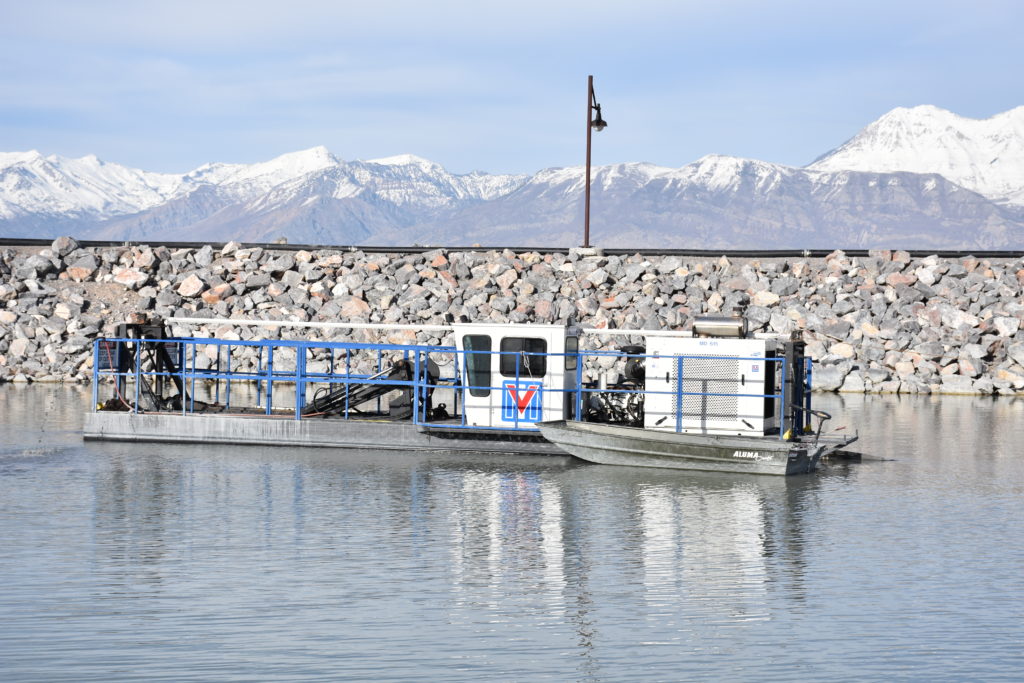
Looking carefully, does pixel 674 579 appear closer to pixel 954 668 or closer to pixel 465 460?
pixel 954 668

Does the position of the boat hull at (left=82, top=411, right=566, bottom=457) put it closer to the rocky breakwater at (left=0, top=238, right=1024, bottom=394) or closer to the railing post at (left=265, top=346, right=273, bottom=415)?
the railing post at (left=265, top=346, right=273, bottom=415)

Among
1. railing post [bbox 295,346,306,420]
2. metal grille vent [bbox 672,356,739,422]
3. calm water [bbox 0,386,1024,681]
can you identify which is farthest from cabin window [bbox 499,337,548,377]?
railing post [bbox 295,346,306,420]

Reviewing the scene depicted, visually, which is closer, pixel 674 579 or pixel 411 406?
pixel 674 579

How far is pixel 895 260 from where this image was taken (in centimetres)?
5200

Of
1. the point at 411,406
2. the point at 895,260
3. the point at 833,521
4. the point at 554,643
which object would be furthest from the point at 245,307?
the point at 554,643

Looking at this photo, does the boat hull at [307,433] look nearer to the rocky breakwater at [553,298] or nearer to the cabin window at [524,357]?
the cabin window at [524,357]

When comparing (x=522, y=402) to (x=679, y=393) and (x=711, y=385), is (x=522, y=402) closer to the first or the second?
(x=679, y=393)

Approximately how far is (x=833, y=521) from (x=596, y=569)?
5654 mm

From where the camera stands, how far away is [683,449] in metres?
25.4

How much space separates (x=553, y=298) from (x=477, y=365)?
22086mm

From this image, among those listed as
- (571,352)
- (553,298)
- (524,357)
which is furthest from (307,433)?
(553,298)

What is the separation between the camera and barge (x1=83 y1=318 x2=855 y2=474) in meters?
25.8

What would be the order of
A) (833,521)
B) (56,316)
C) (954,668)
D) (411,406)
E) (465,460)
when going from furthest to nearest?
(56,316), (411,406), (465,460), (833,521), (954,668)

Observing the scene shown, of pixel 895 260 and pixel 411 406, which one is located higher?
pixel 895 260
